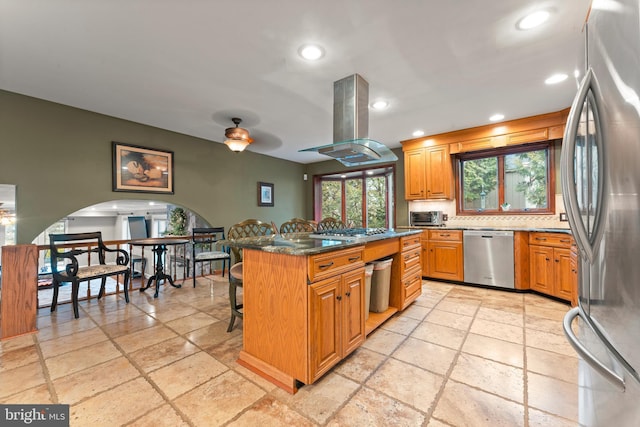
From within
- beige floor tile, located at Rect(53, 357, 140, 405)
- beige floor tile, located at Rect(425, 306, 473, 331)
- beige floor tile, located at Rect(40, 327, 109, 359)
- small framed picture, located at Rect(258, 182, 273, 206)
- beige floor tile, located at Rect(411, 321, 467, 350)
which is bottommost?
beige floor tile, located at Rect(411, 321, 467, 350)

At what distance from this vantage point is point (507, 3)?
166 cm

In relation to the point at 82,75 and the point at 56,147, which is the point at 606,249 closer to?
the point at 82,75

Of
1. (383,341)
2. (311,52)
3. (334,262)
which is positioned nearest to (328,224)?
(383,341)

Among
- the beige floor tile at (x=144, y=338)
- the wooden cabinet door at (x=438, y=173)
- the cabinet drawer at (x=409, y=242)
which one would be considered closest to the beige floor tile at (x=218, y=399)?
the beige floor tile at (x=144, y=338)

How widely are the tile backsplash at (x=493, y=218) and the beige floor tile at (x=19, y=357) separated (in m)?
5.07

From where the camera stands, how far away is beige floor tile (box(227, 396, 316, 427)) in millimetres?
1354

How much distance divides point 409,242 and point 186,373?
2.38 m

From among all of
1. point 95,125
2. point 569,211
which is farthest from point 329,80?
point 95,125

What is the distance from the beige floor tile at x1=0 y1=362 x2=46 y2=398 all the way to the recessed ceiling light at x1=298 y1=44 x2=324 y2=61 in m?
2.96

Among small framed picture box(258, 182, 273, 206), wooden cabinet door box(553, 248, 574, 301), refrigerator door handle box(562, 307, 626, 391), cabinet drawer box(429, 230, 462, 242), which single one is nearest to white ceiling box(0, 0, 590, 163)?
refrigerator door handle box(562, 307, 626, 391)

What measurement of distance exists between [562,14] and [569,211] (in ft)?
5.92

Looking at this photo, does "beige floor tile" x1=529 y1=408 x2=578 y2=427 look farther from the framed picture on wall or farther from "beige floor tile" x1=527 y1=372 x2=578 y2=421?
the framed picture on wall

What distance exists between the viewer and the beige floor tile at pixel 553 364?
1730 mm

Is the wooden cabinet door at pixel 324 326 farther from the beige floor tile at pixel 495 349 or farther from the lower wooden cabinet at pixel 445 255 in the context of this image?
the lower wooden cabinet at pixel 445 255
